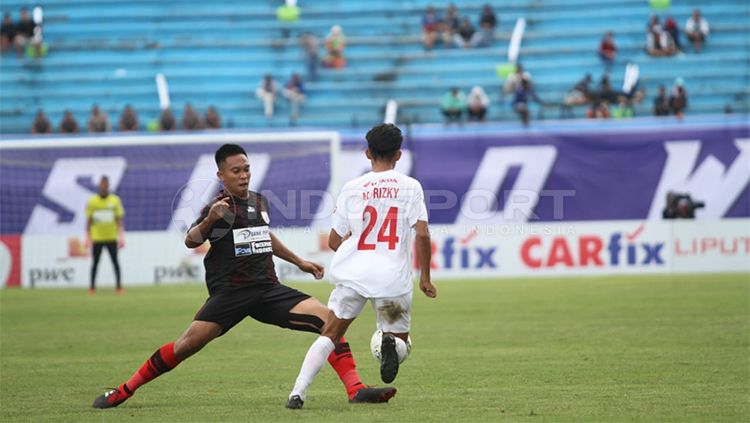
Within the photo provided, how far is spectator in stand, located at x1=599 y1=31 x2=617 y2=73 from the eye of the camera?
36.1 metres

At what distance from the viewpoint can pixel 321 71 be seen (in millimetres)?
38156

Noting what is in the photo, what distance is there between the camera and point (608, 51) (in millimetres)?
36094

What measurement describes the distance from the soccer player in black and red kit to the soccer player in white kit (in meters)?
0.47

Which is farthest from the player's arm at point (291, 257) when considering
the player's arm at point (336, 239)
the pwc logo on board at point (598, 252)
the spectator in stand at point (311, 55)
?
the spectator in stand at point (311, 55)

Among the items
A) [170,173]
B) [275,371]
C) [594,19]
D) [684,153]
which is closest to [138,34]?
[170,173]

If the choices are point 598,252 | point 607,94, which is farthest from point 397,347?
point 607,94

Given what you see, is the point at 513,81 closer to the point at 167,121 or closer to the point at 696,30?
the point at 696,30

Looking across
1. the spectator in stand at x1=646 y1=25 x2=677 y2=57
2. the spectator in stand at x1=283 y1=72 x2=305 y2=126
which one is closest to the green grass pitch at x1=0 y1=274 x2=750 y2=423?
the spectator in stand at x1=283 y1=72 x2=305 y2=126

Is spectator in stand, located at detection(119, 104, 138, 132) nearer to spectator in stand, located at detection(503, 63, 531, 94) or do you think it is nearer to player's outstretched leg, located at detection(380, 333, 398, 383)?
spectator in stand, located at detection(503, 63, 531, 94)

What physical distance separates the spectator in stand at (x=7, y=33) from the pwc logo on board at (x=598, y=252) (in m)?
19.6

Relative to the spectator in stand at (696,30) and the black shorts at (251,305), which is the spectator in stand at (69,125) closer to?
the spectator in stand at (696,30)

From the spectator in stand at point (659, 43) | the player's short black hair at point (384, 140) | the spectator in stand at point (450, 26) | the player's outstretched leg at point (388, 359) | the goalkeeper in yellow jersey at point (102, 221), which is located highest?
the spectator in stand at point (450, 26)

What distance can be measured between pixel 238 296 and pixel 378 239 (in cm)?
123

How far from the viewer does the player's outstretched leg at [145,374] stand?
30.9 ft
